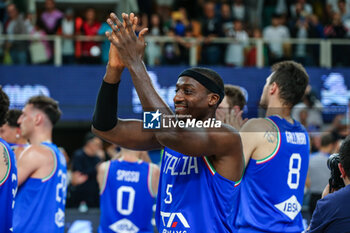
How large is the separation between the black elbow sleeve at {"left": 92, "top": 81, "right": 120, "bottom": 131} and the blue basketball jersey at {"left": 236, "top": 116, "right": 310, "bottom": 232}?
59.2 inches

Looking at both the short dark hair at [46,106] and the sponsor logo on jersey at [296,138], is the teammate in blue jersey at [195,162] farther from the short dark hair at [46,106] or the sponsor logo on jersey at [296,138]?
the short dark hair at [46,106]

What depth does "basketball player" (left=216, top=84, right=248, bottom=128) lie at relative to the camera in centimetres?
491

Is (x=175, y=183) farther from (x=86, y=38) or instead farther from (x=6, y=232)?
(x=86, y=38)

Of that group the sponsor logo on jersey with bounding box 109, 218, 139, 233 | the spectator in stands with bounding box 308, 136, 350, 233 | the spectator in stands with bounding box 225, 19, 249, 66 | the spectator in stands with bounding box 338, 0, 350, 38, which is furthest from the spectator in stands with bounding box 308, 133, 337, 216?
the spectator in stands with bounding box 338, 0, 350, 38

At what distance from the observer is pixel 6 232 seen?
13.1ft

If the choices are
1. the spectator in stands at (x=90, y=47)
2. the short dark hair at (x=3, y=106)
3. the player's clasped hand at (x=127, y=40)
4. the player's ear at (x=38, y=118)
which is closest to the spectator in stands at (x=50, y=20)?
the spectator in stands at (x=90, y=47)

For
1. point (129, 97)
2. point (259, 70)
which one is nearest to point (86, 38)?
point (129, 97)

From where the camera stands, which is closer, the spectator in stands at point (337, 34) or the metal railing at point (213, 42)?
the metal railing at point (213, 42)

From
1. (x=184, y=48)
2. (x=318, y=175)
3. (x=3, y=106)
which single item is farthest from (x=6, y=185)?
(x=184, y=48)

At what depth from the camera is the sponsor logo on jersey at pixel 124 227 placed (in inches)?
259

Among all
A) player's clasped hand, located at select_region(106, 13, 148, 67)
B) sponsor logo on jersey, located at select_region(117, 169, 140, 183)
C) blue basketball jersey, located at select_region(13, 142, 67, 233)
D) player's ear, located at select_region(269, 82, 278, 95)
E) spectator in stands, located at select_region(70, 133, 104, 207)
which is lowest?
spectator in stands, located at select_region(70, 133, 104, 207)

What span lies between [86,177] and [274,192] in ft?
18.4

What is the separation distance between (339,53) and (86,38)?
21.2ft

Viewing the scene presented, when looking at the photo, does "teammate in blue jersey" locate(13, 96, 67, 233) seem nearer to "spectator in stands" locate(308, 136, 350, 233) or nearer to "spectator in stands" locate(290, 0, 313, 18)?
"spectator in stands" locate(308, 136, 350, 233)
